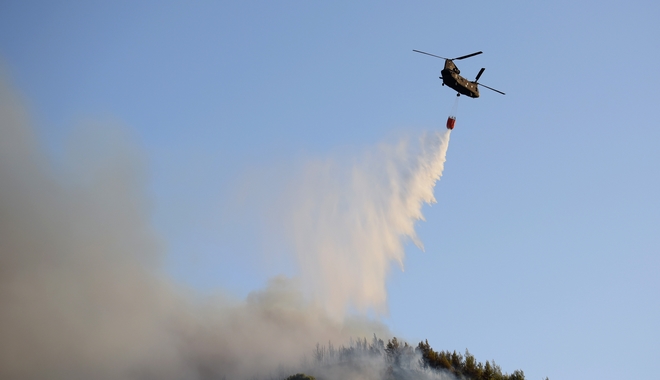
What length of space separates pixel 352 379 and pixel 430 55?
4323 inches

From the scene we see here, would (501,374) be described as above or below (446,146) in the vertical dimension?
below

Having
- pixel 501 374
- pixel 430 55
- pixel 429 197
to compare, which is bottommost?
pixel 501 374

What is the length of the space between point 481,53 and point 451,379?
111784 mm

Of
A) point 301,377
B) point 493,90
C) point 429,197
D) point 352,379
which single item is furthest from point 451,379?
point 493,90

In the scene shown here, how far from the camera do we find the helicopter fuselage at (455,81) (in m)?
130

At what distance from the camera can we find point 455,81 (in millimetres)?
130375

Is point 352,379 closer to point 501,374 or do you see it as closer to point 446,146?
point 501,374

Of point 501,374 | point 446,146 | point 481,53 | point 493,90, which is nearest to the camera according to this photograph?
point 481,53

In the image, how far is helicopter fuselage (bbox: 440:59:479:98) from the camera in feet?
425

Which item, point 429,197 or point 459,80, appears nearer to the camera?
point 459,80

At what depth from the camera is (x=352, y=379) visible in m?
198

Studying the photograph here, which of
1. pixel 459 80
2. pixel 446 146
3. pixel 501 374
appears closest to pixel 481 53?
pixel 459 80

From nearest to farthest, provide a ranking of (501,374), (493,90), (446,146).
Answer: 1. (493,90)
2. (446,146)
3. (501,374)

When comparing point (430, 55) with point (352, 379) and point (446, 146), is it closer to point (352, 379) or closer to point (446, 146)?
point (446, 146)
